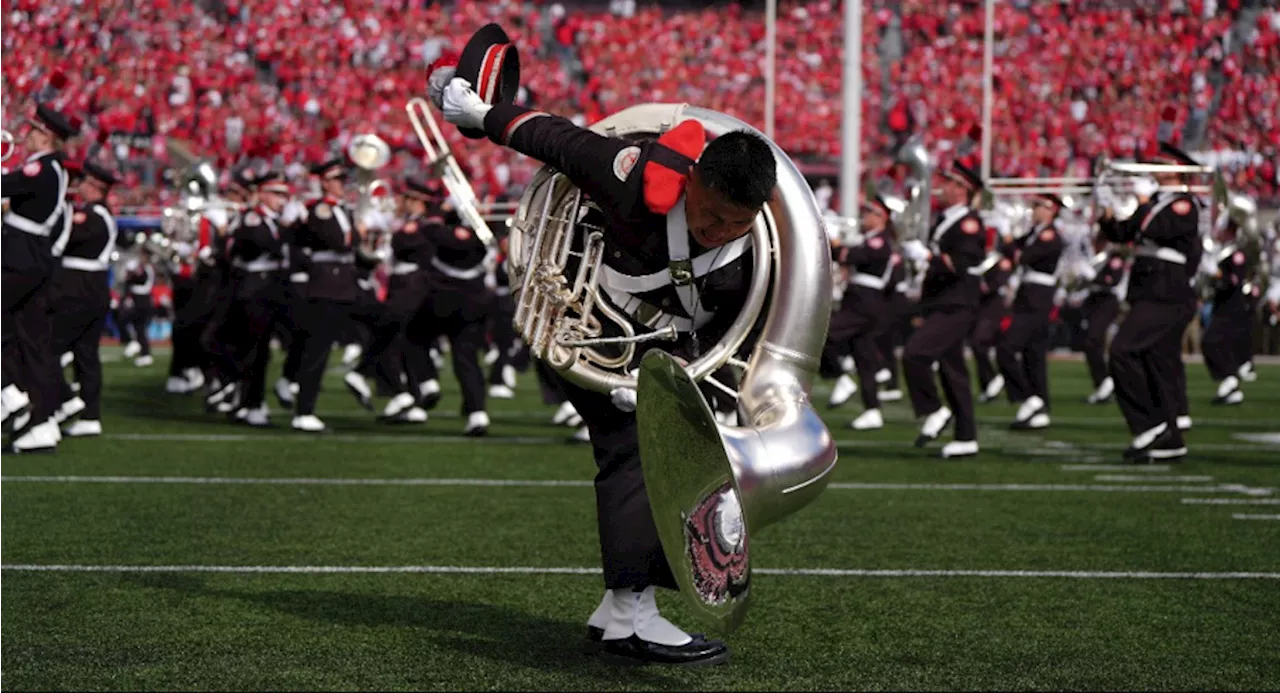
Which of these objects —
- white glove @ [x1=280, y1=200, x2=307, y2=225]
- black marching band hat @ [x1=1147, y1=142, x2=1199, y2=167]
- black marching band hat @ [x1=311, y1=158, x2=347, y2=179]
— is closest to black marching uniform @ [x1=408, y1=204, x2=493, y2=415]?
black marching band hat @ [x1=311, y1=158, x2=347, y2=179]

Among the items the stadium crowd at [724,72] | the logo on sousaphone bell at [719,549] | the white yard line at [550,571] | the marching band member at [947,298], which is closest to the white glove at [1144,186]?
the marching band member at [947,298]

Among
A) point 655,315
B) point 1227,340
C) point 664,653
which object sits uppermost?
point 655,315

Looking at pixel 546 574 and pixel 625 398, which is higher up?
pixel 625 398

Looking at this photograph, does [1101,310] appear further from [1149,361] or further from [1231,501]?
[1231,501]

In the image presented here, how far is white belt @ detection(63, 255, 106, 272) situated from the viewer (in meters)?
11.6

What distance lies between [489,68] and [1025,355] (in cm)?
1020

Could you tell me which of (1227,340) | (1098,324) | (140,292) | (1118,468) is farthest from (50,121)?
(140,292)

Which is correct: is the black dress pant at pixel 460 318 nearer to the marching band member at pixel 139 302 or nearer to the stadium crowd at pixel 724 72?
the marching band member at pixel 139 302

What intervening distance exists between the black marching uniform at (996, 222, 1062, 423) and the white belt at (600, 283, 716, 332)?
1007 centimetres

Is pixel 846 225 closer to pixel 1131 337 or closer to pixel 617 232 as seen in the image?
pixel 1131 337

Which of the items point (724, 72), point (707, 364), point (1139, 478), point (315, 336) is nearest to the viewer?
point (707, 364)

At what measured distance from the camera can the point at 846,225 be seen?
16.6m

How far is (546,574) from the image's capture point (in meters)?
6.31

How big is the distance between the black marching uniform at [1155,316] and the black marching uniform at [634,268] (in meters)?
6.92
